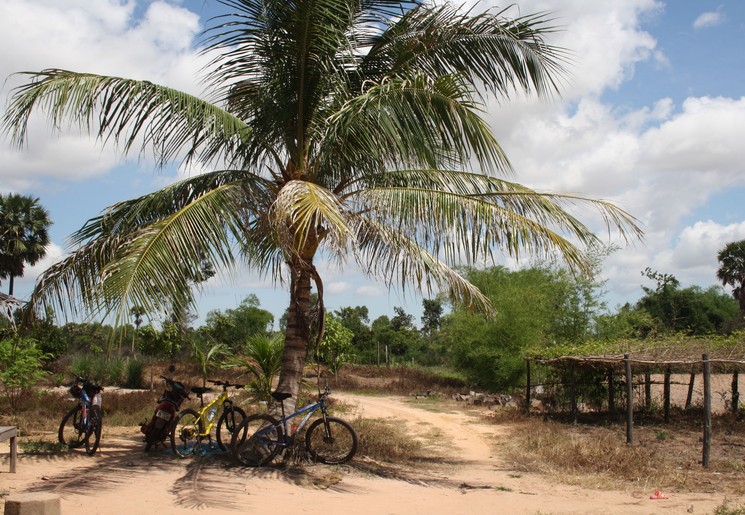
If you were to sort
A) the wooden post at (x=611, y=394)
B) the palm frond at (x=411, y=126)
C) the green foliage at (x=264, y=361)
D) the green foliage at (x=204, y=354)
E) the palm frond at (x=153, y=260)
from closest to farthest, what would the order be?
the palm frond at (x=153, y=260)
the palm frond at (x=411, y=126)
the green foliage at (x=204, y=354)
the green foliage at (x=264, y=361)
the wooden post at (x=611, y=394)

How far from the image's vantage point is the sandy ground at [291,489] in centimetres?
612

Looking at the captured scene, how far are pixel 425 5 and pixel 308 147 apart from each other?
2340 mm

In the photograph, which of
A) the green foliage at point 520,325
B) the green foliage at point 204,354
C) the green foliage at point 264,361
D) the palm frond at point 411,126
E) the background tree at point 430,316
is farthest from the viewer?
the background tree at point 430,316

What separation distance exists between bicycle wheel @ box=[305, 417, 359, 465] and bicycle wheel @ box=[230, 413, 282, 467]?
0.44 m

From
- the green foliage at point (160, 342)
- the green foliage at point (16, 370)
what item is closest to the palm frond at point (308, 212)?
the green foliage at point (16, 370)

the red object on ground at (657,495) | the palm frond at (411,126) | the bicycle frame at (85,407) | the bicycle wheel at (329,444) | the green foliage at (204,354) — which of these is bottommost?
the red object on ground at (657,495)

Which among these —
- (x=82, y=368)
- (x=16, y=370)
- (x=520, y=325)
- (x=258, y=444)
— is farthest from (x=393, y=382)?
(x=258, y=444)

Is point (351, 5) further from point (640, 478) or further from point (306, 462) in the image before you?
point (640, 478)

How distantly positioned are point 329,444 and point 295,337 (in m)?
1.42

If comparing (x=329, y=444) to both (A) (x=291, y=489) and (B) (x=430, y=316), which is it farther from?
(B) (x=430, y=316)

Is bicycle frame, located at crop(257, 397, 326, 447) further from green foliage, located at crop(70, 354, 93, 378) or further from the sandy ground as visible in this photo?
green foliage, located at crop(70, 354, 93, 378)

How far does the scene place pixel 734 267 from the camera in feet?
117

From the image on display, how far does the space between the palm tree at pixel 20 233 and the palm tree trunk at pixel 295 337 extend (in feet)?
61.6

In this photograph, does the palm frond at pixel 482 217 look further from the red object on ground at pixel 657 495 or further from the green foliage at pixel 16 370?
the green foliage at pixel 16 370
